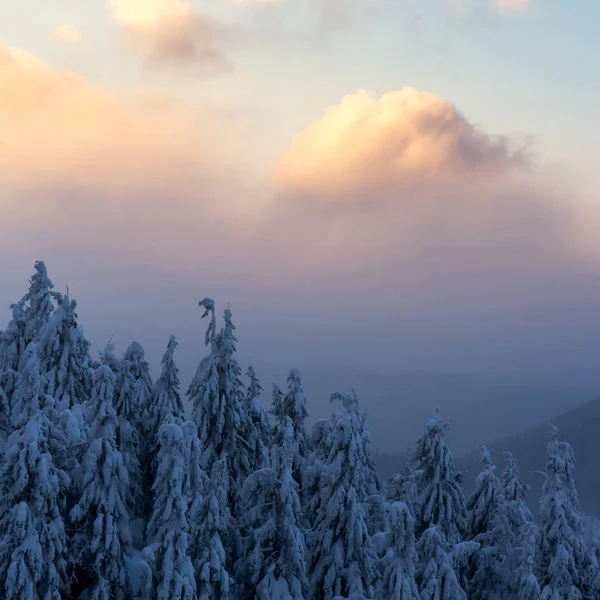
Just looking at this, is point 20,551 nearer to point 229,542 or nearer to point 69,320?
point 229,542

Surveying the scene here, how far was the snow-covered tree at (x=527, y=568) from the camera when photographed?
26344mm

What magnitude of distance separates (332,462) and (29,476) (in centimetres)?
1165

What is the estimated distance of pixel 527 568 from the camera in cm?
2702

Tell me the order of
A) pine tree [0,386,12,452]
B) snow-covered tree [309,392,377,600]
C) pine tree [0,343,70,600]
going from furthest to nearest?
pine tree [0,386,12,452]
snow-covered tree [309,392,377,600]
pine tree [0,343,70,600]

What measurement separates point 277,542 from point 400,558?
4.93 meters

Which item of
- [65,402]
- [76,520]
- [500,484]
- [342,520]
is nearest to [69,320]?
[65,402]

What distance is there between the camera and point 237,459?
3059cm

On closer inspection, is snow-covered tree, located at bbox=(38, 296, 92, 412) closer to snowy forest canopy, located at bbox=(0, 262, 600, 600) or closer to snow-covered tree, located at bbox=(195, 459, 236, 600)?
snowy forest canopy, located at bbox=(0, 262, 600, 600)

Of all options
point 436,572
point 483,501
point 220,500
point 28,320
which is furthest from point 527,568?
point 28,320

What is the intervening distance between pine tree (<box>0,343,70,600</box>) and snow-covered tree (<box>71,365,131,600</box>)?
1.28 meters

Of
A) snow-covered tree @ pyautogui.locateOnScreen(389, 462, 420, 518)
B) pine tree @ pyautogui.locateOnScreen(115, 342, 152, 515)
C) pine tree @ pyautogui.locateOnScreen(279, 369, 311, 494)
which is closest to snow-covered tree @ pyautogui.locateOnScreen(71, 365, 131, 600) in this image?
pine tree @ pyautogui.locateOnScreen(115, 342, 152, 515)

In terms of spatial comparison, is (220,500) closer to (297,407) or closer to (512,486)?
(297,407)

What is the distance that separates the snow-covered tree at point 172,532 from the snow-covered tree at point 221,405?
28.2ft

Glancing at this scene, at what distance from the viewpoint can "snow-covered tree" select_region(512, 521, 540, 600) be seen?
26.3 meters
